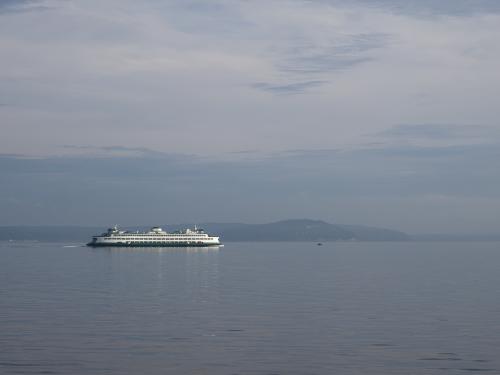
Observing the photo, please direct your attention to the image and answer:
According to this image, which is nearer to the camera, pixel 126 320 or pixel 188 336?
pixel 188 336

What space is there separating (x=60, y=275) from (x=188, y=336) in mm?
58828

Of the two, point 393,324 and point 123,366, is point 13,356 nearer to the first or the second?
point 123,366

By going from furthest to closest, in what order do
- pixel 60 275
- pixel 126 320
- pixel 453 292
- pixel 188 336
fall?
pixel 60 275
pixel 453 292
pixel 126 320
pixel 188 336

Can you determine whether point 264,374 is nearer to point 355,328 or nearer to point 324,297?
point 355,328

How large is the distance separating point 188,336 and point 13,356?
1071 cm

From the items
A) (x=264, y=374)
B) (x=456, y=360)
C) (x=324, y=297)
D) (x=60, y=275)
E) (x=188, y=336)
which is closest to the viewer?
(x=264, y=374)

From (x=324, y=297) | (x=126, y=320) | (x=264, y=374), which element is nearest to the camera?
(x=264, y=374)

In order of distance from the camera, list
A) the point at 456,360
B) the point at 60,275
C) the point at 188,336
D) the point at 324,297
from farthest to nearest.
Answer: the point at 60,275 → the point at 324,297 → the point at 188,336 → the point at 456,360

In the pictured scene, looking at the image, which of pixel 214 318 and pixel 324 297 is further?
pixel 324 297

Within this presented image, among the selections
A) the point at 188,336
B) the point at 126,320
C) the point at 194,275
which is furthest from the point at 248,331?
the point at 194,275

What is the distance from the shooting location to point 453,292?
74438mm

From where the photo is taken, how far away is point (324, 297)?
6850cm

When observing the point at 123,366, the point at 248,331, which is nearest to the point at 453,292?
the point at 248,331

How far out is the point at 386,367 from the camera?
3697 cm
